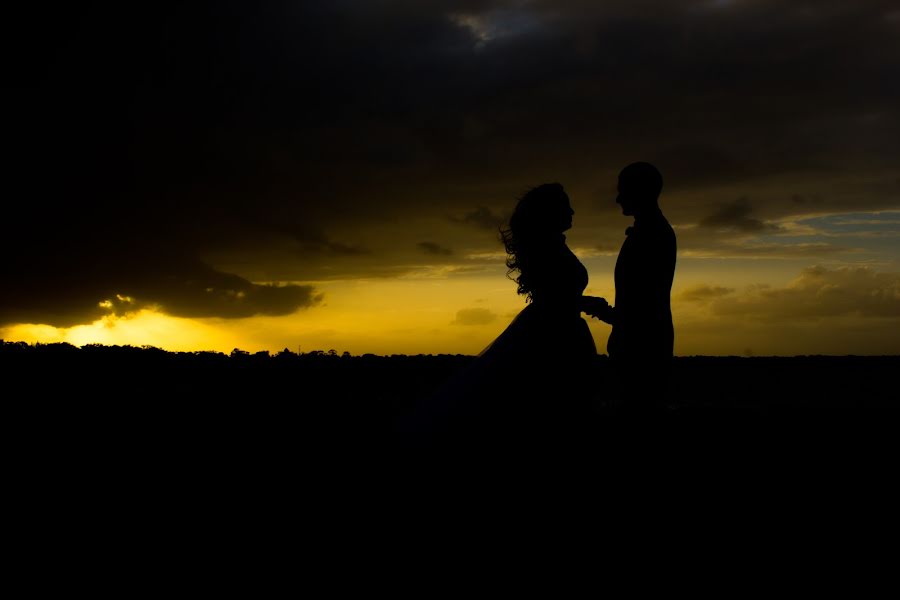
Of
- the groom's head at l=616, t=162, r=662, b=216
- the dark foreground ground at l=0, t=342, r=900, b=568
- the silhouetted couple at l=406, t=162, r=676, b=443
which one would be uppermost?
the groom's head at l=616, t=162, r=662, b=216

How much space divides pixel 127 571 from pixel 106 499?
8.47 ft

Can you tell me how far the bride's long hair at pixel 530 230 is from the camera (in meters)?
6.35

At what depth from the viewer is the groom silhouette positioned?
7.38 meters

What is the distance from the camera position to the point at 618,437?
302 inches

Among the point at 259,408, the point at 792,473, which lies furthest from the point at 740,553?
the point at 259,408

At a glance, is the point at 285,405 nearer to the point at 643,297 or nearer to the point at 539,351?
the point at 643,297

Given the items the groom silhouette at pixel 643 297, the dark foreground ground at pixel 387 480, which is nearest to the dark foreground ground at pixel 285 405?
the dark foreground ground at pixel 387 480

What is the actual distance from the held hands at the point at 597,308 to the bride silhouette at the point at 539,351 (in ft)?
0.98

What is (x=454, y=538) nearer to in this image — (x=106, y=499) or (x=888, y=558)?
(x=888, y=558)

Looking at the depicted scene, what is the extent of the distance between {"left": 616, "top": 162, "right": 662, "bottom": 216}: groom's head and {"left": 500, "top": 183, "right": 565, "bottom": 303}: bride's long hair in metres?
1.25

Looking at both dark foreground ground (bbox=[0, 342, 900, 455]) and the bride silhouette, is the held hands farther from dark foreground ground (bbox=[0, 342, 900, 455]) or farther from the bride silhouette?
dark foreground ground (bbox=[0, 342, 900, 455])

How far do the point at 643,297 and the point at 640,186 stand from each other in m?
1.03

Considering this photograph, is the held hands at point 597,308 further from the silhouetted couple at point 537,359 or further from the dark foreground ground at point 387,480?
the dark foreground ground at point 387,480

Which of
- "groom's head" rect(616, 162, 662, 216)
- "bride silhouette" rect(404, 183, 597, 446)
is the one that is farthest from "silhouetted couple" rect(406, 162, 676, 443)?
"groom's head" rect(616, 162, 662, 216)
